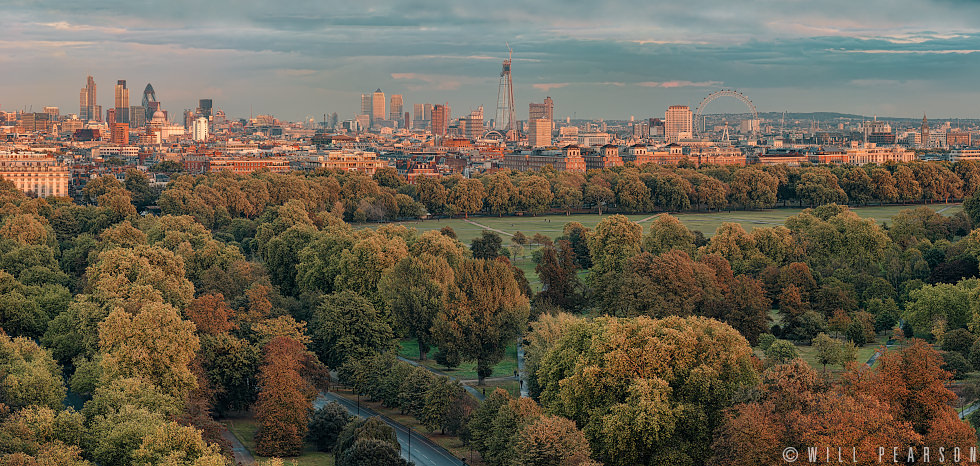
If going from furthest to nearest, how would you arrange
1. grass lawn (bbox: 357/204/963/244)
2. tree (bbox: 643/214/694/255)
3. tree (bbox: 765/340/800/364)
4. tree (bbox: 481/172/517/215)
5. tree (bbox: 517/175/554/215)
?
tree (bbox: 517/175/554/215), tree (bbox: 481/172/517/215), grass lawn (bbox: 357/204/963/244), tree (bbox: 643/214/694/255), tree (bbox: 765/340/800/364)

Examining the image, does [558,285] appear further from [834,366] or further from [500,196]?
[500,196]

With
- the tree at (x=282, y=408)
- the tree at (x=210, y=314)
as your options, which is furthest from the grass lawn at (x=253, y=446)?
the tree at (x=210, y=314)

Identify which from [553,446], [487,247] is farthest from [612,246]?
[553,446]

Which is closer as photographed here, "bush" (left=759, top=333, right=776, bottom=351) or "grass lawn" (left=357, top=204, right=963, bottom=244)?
"bush" (left=759, top=333, right=776, bottom=351)

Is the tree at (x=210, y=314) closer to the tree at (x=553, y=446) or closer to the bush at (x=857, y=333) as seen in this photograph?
the tree at (x=553, y=446)

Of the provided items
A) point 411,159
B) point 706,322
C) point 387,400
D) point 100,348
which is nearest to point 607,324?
point 706,322

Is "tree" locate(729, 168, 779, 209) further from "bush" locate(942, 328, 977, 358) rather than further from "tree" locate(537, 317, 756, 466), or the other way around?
"tree" locate(537, 317, 756, 466)

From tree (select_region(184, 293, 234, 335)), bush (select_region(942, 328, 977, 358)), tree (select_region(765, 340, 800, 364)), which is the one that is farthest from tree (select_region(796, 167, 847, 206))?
tree (select_region(184, 293, 234, 335))

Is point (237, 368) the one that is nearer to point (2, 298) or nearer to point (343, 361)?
point (343, 361)
